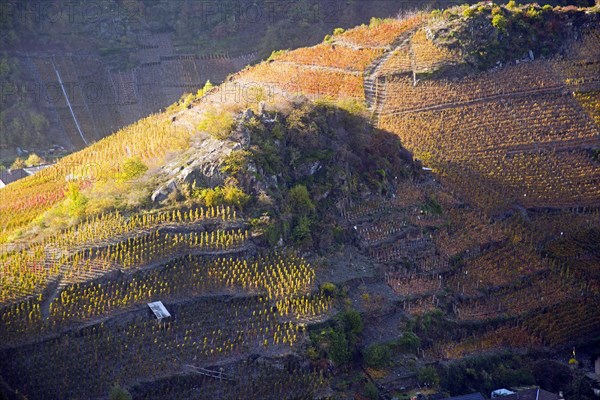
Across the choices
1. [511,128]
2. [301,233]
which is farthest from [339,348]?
[511,128]

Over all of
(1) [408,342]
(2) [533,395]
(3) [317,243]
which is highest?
(3) [317,243]

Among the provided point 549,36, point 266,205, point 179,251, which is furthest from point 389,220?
point 549,36

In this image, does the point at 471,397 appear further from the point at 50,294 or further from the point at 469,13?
the point at 469,13

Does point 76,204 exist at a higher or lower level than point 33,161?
higher

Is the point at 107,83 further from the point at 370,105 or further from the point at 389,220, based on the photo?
the point at 389,220

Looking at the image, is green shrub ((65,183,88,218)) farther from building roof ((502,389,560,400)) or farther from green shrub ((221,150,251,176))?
building roof ((502,389,560,400))

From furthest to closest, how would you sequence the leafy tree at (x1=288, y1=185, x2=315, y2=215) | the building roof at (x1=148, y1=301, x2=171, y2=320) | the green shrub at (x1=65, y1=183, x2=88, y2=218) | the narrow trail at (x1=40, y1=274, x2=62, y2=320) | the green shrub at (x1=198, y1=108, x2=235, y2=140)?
the green shrub at (x1=198, y1=108, x2=235, y2=140) < the leafy tree at (x1=288, y1=185, x2=315, y2=215) < the green shrub at (x1=65, y1=183, x2=88, y2=218) < the building roof at (x1=148, y1=301, x2=171, y2=320) < the narrow trail at (x1=40, y1=274, x2=62, y2=320)

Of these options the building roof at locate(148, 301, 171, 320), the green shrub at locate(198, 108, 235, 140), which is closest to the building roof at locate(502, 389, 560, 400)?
the building roof at locate(148, 301, 171, 320)
